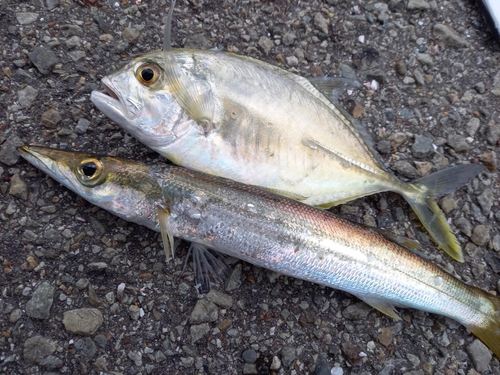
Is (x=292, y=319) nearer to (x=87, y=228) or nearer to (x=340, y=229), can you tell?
(x=340, y=229)

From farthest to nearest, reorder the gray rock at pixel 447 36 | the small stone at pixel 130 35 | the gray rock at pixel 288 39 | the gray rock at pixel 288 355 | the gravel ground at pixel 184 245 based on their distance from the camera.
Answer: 1. the gray rock at pixel 447 36
2. the gray rock at pixel 288 39
3. the small stone at pixel 130 35
4. the gray rock at pixel 288 355
5. the gravel ground at pixel 184 245

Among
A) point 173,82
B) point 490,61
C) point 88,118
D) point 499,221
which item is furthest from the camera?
point 490,61

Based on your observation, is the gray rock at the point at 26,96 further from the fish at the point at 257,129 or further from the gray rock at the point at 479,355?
the gray rock at the point at 479,355

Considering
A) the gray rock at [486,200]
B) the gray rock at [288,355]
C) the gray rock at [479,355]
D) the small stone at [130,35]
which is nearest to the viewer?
the gray rock at [288,355]

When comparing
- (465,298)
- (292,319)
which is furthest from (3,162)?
(465,298)

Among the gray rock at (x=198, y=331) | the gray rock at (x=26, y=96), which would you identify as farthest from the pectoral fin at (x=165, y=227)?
the gray rock at (x=26, y=96)

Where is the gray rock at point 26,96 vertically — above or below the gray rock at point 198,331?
above

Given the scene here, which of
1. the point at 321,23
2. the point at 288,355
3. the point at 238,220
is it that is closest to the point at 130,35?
the point at 321,23
